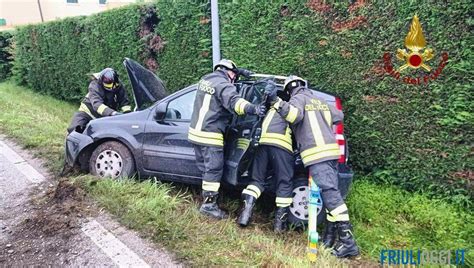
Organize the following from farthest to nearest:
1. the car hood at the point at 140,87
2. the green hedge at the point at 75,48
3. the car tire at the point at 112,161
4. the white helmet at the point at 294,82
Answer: the green hedge at the point at 75,48 → the car hood at the point at 140,87 → the car tire at the point at 112,161 → the white helmet at the point at 294,82

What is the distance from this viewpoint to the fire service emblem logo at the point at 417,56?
14.0 feet

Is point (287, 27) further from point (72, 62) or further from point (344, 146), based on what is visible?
point (72, 62)

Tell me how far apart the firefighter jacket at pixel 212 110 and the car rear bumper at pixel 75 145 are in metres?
1.64

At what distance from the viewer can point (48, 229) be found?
368cm

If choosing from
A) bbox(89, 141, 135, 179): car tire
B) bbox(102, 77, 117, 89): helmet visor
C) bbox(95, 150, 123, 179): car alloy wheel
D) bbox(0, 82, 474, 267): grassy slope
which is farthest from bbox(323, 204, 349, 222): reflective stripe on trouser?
bbox(102, 77, 117, 89): helmet visor

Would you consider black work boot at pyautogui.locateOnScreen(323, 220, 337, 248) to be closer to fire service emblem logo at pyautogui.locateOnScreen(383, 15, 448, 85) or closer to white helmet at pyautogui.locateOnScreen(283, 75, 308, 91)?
white helmet at pyautogui.locateOnScreen(283, 75, 308, 91)

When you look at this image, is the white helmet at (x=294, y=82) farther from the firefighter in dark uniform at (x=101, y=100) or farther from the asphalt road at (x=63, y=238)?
the firefighter in dark uniform at (x=101, y=100)

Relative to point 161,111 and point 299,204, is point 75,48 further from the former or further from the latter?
point 299,204

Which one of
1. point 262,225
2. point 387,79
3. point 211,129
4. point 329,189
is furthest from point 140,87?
point 387,79

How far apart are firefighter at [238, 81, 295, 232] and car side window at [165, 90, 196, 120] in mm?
1059

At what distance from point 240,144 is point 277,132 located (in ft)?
1.52

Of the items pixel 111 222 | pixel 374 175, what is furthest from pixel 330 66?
pixel 111 222

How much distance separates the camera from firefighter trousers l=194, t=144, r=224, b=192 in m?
4.11

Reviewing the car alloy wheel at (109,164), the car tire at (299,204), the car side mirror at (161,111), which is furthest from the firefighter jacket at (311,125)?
the car alloy wheel at (109,164)
